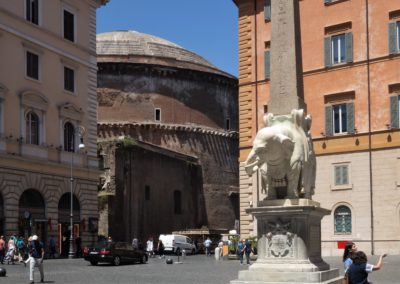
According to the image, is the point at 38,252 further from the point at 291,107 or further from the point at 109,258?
the point at 109,258

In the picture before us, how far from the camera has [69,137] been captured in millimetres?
36875

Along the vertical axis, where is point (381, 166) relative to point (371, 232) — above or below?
above

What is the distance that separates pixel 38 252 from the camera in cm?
2023

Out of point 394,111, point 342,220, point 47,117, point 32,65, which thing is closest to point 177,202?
point 47,117

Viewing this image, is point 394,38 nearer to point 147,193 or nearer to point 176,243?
point 176,243

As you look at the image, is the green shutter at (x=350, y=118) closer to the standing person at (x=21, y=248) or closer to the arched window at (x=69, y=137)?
the arched window at (x=69, y=137)

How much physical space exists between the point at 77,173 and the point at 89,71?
5486 millimetres

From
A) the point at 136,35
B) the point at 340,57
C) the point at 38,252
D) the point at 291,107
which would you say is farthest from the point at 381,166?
the point at 136,35

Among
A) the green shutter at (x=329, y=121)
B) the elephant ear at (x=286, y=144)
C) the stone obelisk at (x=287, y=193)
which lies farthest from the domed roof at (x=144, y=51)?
the elephant ear at (x=286, y=144)

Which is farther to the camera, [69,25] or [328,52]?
[69,25]

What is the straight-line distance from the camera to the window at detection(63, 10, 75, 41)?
37.2 meters

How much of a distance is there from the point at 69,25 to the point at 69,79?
266cm

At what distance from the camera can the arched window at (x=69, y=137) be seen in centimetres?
3659

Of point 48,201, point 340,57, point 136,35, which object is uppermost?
point 136,35
